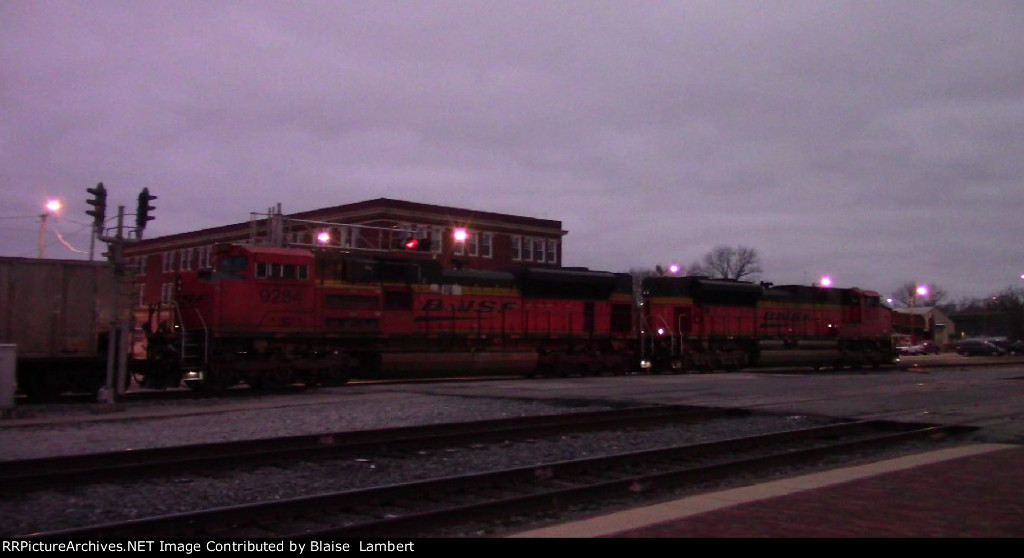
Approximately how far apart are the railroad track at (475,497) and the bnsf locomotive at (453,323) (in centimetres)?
1346

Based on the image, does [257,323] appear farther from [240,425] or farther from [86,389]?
[240,425]

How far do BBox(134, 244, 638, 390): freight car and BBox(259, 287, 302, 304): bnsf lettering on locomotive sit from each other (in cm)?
3

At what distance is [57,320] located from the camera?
744 inches

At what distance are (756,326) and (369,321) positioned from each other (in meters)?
18.9

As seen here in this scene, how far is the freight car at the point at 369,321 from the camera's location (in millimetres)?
20906

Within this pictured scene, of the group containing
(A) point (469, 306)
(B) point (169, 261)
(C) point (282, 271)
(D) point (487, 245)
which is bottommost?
(A) point (469, 306)

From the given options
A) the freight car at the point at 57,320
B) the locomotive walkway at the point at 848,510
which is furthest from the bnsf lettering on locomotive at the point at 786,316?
the freight car at the point at 57,320

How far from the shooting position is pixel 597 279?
2973 centimetres

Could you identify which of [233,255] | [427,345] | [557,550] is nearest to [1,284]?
[233,255]

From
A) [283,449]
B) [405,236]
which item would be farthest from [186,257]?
[283,449]

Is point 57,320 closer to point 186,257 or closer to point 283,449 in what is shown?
point 283,449

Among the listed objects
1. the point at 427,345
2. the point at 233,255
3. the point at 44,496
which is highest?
the point at 233,255

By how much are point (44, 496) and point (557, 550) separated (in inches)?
232

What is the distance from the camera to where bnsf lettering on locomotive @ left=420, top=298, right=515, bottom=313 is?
25469 millimetres
